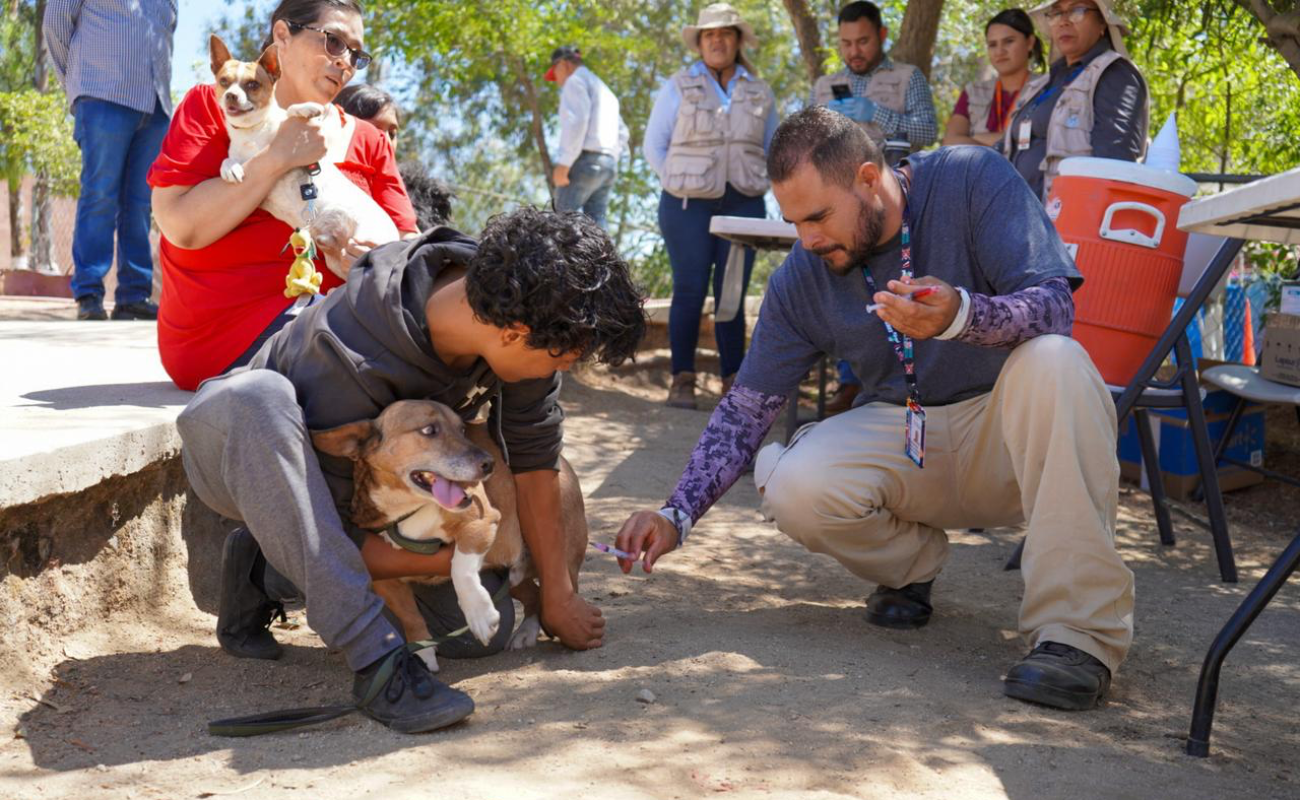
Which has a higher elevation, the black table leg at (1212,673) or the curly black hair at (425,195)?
the curly black hair at (425,195)

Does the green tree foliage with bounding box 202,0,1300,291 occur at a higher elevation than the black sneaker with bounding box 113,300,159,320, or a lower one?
higher

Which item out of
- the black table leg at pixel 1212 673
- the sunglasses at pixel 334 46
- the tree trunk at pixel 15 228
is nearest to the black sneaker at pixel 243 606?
the sunglasses at pixel 334 46

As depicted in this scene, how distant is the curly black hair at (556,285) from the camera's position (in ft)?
8.25

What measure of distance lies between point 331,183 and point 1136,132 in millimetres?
3464

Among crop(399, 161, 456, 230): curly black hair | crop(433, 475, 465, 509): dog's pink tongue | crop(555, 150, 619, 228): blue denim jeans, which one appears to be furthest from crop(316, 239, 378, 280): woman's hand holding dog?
crop(555, 150, 619, 228): blue denim jeans

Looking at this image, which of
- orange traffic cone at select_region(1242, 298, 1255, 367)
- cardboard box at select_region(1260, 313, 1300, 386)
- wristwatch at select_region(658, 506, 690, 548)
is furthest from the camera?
orange traffic cone at select_region(1242, 298, 1255, 367)

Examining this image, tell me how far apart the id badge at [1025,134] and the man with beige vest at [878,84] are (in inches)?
41.3

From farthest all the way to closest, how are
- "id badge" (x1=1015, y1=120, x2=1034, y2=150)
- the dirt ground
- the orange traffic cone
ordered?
the orange traffic cone < "id badge" (x1=1015, y1=120, x2=1034, y2=150) < the dirt ground

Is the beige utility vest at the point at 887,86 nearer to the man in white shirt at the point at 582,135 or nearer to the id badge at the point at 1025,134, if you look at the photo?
the id badge at the point at 1025,134

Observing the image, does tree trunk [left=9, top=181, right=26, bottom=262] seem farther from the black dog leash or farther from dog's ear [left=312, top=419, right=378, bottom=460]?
the black dog leash

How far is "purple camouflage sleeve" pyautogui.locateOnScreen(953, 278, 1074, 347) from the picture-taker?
285cm

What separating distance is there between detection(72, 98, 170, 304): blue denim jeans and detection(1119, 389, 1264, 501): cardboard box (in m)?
4.74

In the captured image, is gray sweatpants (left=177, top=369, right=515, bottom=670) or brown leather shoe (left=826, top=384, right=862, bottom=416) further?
brown leather shoe (left=826, top=384, right=862, bottom=416)

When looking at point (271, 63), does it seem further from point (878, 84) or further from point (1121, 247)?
point (878, 84)
